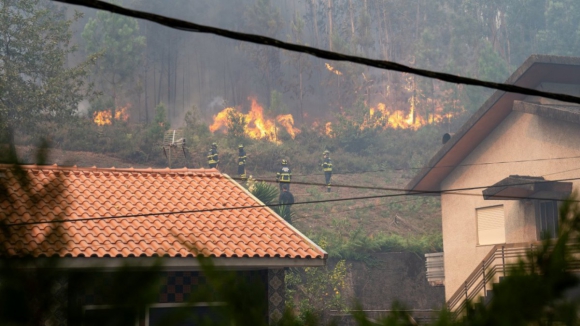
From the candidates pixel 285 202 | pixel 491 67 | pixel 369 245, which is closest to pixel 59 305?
pixel 285 202

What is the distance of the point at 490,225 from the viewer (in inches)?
896

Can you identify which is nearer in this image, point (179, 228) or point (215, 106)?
point (179, 228)

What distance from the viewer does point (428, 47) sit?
71.7 meters

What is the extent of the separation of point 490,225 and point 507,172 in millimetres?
1853

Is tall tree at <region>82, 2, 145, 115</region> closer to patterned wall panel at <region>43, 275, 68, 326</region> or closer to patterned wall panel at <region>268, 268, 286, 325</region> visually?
patterned wall panel at <region>268, 268, 286, 325</region>

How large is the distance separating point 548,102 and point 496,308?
68.5 feet

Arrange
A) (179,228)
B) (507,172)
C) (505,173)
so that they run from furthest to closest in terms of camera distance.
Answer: (505,173)
(507,172)
(179,228)

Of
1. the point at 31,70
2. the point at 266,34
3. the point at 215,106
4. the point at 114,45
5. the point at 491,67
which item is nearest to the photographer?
the point at 31,70

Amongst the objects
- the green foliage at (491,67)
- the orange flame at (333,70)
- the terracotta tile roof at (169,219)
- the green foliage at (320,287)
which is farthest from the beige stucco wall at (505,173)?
the orange flame at (333,70)

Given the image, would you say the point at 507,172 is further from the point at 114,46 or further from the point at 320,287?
the point at 114,46

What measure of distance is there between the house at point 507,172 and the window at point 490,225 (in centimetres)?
3

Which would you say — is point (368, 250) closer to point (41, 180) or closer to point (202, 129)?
point (202, 129)

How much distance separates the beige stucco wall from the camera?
2042cm

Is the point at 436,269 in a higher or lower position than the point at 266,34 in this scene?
lower
